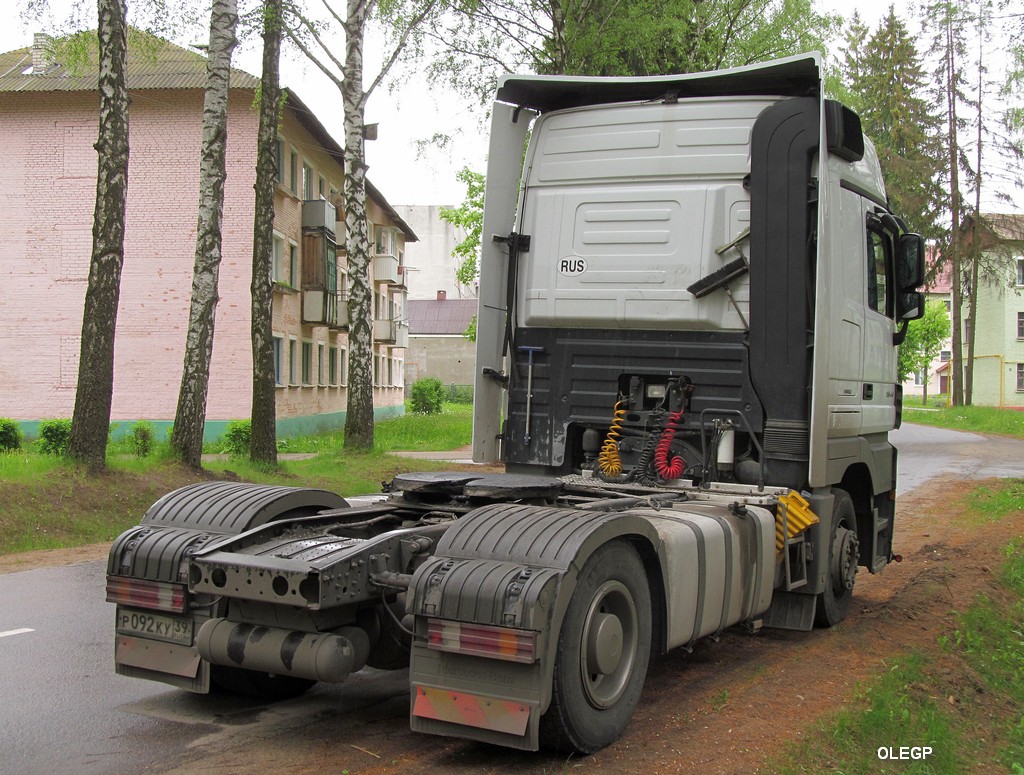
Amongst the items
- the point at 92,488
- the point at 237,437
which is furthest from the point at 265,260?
the point at 237,437

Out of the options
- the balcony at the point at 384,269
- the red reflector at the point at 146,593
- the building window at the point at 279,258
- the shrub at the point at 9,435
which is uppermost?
the balcony at the point at 384,269

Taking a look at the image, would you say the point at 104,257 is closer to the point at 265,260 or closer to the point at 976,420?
the point at 265,260

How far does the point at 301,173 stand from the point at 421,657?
32.4 m

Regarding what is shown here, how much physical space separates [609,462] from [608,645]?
2.62 meters

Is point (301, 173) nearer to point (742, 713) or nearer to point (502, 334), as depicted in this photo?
point (502, 334)

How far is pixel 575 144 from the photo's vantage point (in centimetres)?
741

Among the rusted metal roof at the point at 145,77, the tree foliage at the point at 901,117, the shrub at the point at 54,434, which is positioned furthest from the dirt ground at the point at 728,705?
the tree foliage at the point at 901,117

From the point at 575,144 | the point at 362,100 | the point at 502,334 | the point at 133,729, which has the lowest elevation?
the point at 133,729

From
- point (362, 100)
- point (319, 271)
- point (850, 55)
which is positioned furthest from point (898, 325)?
point (850, 55)

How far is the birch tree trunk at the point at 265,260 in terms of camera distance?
17.5m

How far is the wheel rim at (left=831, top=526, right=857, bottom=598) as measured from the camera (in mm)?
7262

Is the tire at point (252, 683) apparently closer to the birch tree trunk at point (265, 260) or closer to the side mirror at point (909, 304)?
the side mirror at point (909, 304)

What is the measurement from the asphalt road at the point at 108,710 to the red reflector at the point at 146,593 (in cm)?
58

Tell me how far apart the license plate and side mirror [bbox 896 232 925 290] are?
18.6 ft
